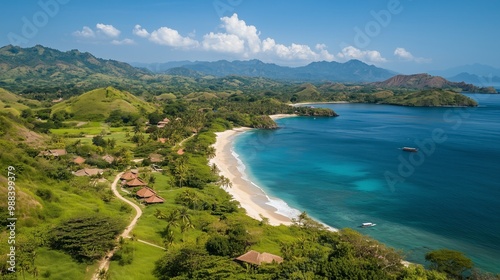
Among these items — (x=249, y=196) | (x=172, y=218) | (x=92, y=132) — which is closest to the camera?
(x=172, y=218)

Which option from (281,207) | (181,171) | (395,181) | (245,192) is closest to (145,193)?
(181,171)

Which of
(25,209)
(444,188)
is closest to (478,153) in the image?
(444,188)

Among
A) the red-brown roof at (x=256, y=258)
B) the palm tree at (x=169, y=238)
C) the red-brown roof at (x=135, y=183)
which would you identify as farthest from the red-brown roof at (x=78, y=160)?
the red-brown roof at (x=256, y=258)

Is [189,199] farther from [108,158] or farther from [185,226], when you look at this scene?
[108,158]

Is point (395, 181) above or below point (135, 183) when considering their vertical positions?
Result: above

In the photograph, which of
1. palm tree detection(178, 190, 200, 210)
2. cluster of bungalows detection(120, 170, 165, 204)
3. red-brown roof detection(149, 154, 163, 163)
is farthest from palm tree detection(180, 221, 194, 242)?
red-brown roof detection(149, 154, 163, 163)

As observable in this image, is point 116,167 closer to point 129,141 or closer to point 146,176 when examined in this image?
point 146,176

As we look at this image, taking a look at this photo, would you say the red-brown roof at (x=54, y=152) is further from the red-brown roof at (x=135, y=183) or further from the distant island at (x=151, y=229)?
the red-brown roof at (x=135, y=183)
